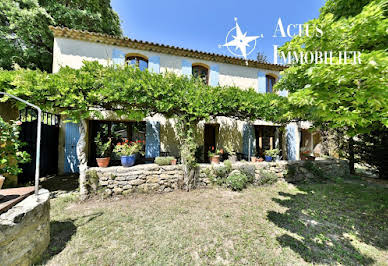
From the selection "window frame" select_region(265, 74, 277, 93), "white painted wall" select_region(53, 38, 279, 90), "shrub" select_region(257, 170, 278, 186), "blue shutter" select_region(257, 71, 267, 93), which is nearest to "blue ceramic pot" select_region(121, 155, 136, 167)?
"white painted wall" select_region(53, 38, 279, 90)

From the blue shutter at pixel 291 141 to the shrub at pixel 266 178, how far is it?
4.05 m

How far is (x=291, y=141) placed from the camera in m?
9.34

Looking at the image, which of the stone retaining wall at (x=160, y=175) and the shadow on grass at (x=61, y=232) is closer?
the shadow on grass at (x=61, y=232)

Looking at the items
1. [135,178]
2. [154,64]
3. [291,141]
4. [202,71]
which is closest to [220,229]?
[135,178]

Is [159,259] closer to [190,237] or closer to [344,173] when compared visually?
[190,237]

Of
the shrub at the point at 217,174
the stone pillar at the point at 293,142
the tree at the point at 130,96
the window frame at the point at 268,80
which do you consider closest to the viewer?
the tree at the point at 130,96

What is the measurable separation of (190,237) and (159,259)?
72 centimetres

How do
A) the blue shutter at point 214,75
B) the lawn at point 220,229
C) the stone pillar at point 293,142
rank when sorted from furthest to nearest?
1. the stone pillar at point 293,142
2. the blue shutter at point 214,75
3. the lawn at point 220,229

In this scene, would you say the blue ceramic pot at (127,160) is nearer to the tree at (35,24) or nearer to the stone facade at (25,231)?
the stone facade at (25,231)

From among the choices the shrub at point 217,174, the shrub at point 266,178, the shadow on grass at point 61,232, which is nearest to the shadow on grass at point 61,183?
the shadow on grass at point 61,232

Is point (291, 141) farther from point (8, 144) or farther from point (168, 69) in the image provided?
point (8, 144)

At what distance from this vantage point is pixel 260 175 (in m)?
6.14

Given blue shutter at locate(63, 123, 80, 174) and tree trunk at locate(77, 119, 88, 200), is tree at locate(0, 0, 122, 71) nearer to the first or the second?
blue shutter at locate(63, 123, 80, 174)

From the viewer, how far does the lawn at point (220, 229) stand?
98.5 inches
